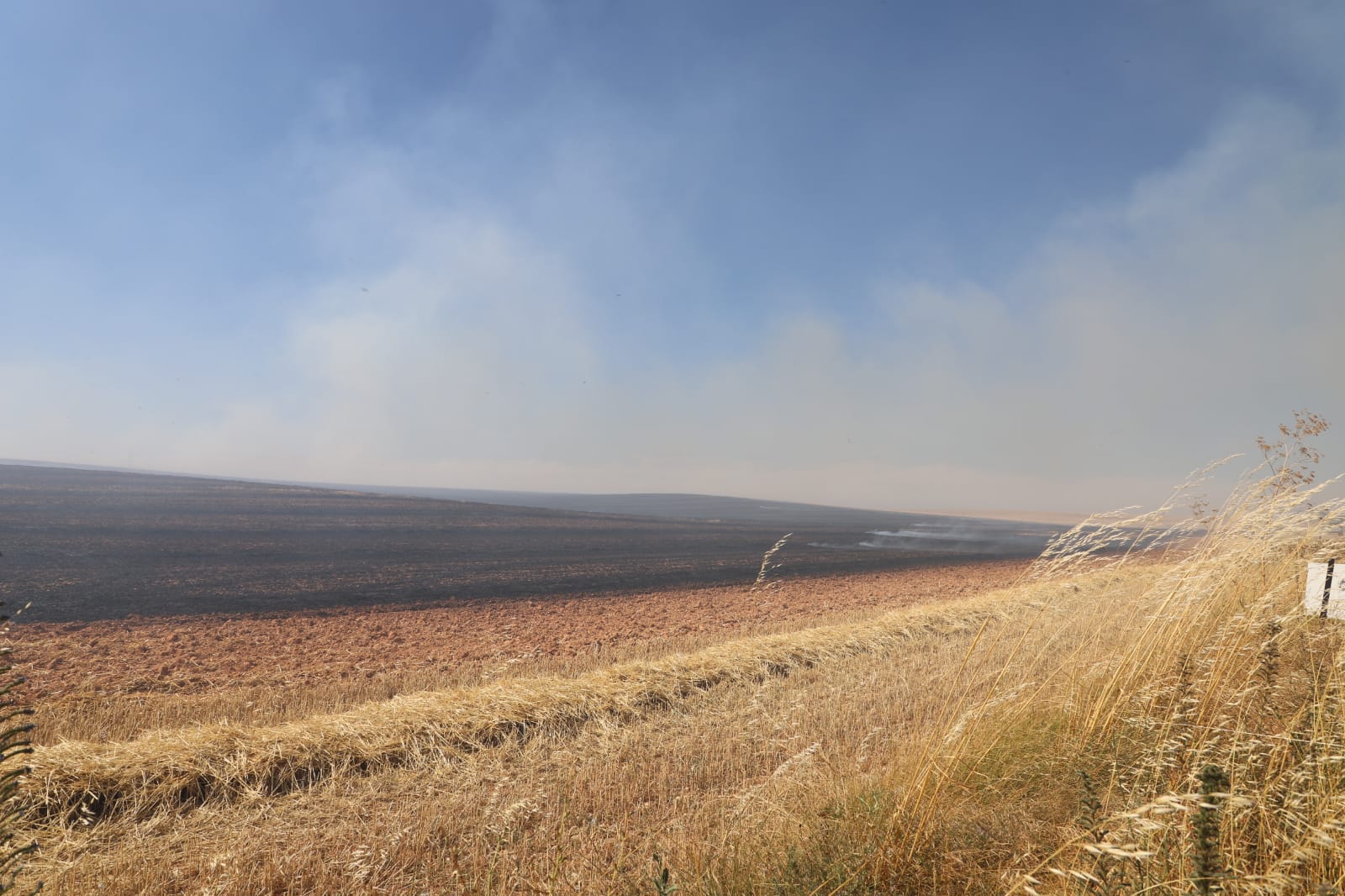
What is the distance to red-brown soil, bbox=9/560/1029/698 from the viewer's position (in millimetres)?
10867

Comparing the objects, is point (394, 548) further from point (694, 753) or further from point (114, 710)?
point (694, 753)

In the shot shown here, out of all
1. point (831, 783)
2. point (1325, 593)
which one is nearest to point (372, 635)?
point (831, 783)

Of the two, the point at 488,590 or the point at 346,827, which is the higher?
the point at 346,827

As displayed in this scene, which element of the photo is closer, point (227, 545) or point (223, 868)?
point (223, 868)

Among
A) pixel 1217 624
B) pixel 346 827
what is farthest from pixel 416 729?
pixel 1217 624

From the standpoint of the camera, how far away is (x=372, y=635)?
14.6 metres

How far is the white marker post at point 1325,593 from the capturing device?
18.3 feet

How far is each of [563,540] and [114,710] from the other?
35469mm

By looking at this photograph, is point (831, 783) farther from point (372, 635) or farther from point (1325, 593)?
point (372, 635)

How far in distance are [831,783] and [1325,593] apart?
527 cm

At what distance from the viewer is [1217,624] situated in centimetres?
553

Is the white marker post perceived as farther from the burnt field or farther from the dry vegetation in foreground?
the burnt field

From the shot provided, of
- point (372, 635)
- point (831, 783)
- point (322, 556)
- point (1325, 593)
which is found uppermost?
point (1325, 593)

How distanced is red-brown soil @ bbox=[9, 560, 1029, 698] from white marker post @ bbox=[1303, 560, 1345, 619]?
9970mm
